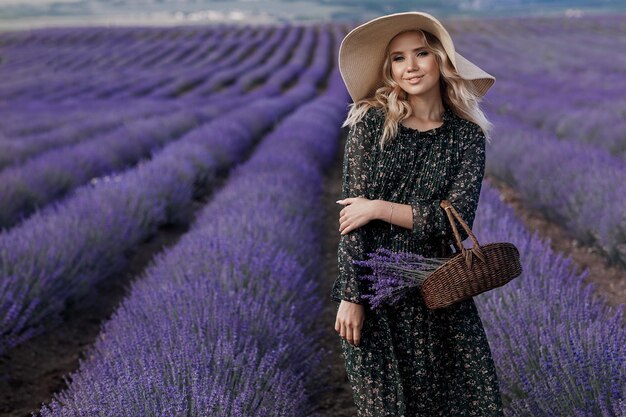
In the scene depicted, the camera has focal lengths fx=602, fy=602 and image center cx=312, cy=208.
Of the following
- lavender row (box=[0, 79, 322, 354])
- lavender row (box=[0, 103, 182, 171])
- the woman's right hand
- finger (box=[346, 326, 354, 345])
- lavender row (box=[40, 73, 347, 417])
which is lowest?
lavender row (box=[0, 103, 182, 171])

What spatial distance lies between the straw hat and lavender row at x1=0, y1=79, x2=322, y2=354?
70.4 inches

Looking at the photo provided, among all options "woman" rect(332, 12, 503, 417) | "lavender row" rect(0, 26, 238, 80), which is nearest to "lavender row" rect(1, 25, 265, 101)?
"lavender row" rect(0, 26, 238, 80)

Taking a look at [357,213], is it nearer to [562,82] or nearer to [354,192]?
[354,192]

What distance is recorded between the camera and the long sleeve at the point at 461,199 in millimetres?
1469

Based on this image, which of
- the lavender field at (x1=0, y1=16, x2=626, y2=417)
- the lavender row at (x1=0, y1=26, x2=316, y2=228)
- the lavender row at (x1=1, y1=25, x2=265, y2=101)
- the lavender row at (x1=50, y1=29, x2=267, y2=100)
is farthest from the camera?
the lavender row at (x1=50, y1=29, x2=267, y2=100)

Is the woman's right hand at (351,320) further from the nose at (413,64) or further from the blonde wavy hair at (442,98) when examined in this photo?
the nose at (413,64)

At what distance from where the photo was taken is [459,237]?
4.56 ft

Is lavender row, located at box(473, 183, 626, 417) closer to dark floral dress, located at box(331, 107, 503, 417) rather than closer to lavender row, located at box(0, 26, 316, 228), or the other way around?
dark floral dress, located at box(331, 107, 503, 417)

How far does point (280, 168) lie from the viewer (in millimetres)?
5004

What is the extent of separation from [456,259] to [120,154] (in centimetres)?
602

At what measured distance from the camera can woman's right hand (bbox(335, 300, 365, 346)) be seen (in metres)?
1.50

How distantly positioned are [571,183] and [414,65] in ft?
11.1

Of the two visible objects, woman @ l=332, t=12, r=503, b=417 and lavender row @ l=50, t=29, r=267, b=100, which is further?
lavender row @ l=50, t=29, r=267, b=100

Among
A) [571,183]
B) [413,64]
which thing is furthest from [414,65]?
[571,183]
